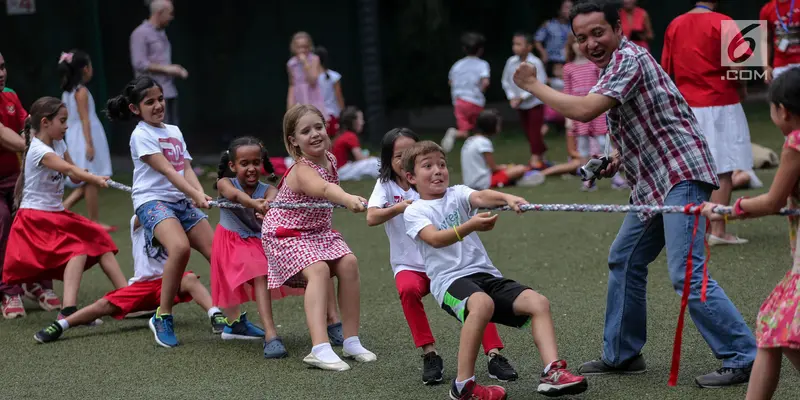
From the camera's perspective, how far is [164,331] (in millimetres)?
5859

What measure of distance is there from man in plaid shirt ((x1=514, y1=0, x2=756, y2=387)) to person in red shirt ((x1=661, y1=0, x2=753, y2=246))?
296 centimetres

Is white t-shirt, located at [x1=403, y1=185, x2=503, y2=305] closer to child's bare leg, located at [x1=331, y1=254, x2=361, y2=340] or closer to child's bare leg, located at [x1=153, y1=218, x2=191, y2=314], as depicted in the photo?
child's bare leg, located at [x1=331, y1=254, x2=361, y2=340]

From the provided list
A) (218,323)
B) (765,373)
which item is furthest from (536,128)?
(765,373)

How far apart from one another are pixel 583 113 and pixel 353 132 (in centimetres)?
829

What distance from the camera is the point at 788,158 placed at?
3596mm

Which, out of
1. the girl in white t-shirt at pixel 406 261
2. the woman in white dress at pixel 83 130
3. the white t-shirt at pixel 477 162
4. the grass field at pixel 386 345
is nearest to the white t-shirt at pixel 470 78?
the white t-shirt at pixel 477 162

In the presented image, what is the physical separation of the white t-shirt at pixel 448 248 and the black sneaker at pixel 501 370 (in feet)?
1.35

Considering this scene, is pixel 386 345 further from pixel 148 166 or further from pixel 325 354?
pixel 148 166

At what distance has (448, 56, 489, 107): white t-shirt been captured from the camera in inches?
500

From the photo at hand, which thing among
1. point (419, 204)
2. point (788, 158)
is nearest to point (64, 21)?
point (419, 204)

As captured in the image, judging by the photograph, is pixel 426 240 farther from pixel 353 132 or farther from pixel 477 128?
pixel 353 132

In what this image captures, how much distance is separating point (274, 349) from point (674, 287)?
2.12 m

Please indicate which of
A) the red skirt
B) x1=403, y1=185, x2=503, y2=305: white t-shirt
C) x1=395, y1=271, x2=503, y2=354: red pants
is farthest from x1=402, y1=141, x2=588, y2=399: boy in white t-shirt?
the red skirt

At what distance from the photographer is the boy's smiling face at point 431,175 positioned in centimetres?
454
